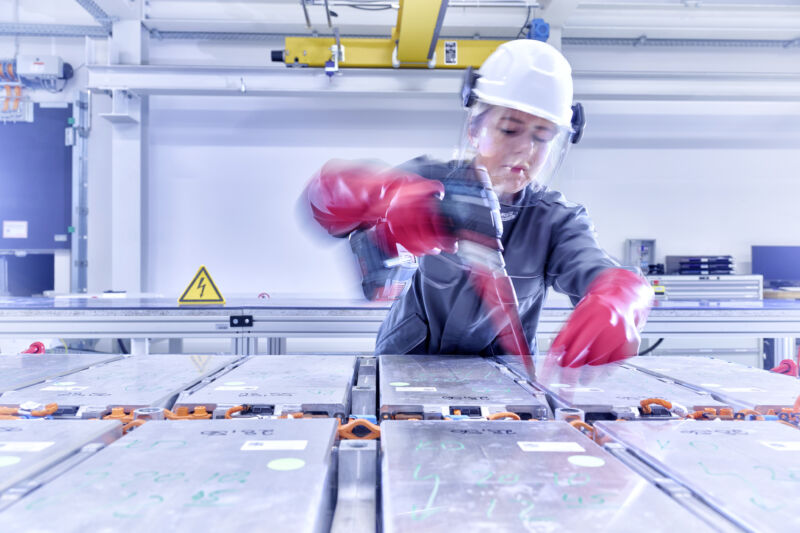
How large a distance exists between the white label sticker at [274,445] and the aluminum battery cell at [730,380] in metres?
0.86

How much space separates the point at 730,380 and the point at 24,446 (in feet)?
4.60

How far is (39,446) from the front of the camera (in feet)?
2.23

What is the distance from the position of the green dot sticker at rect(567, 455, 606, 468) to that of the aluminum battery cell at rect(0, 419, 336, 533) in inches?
12.4

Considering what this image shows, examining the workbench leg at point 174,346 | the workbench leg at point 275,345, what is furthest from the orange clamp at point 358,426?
the workbench leg at point 174,346

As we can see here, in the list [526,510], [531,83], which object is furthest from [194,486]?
[531,83]

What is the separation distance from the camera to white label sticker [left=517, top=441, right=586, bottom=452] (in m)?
0.69

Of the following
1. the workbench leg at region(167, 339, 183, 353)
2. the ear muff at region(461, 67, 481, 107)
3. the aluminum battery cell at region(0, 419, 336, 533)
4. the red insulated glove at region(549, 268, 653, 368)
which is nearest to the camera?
the aluminum battery cell at region(0, 419, 336, 533)

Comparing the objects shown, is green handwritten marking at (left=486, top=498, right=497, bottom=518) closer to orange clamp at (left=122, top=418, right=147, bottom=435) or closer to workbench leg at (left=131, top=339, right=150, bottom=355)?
orange clamp at (left=122, top=418, right=147, bottom=435)

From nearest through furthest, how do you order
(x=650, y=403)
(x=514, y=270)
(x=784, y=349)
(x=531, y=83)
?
(x=650, y=403), (x=531, y=83), (x=514, y=270), (x=784, y=349)

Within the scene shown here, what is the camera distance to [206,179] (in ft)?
16.7

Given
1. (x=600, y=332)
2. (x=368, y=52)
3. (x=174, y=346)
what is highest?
(x=368, y=52)

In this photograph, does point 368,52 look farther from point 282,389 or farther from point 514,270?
point 282,389

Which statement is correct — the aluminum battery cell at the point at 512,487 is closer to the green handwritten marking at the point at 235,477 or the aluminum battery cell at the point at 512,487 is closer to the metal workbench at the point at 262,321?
the green handwritten marking at the point at 235,477

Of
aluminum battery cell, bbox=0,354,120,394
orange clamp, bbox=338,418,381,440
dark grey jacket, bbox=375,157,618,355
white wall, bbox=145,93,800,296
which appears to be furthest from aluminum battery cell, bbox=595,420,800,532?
white wall, bbox=145,93,800,296
